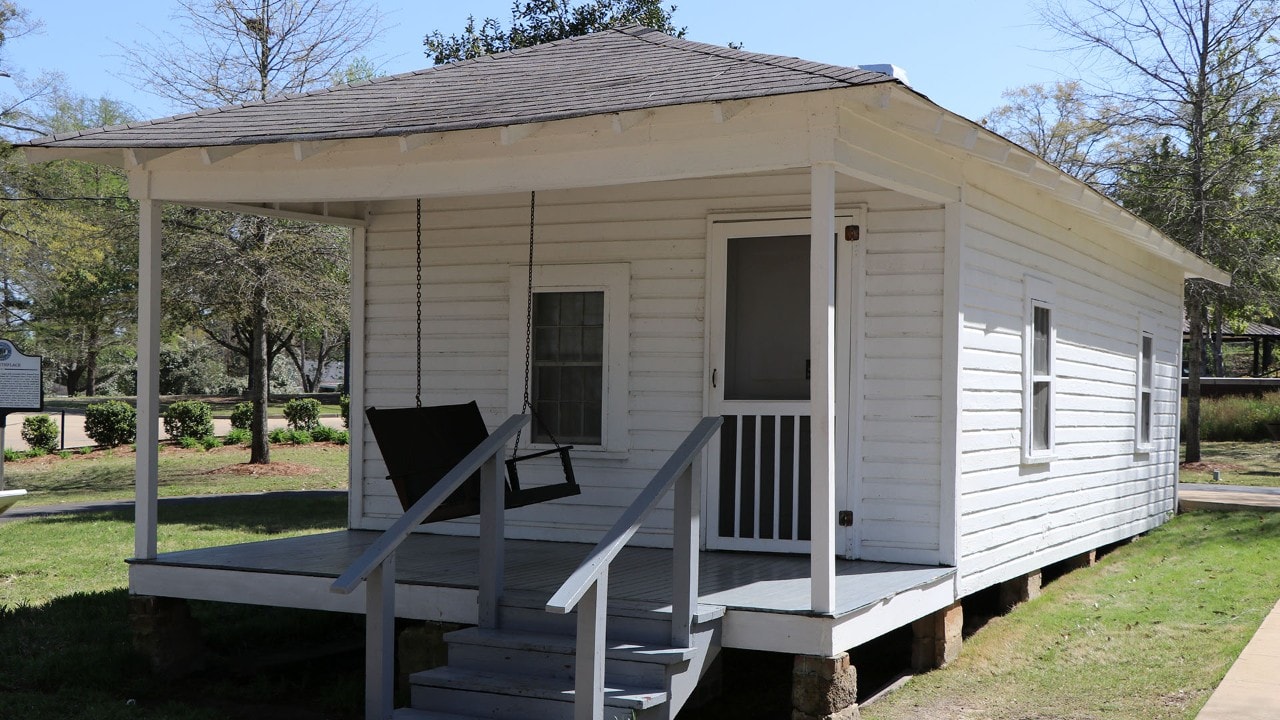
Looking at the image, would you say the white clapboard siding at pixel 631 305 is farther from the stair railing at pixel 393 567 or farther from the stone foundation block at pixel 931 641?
the stair railing at pixel 393 567

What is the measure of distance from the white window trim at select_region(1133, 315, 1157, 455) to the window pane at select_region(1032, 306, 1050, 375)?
119 inches

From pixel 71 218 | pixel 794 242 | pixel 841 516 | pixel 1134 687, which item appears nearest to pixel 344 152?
pixel 794 242

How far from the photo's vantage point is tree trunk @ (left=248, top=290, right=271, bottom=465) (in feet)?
55.7

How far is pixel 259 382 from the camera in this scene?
17938mm

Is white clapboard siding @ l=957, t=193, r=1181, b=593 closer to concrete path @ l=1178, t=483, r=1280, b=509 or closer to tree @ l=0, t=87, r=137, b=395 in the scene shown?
concrete path @ l=1178, t=483, r=1280, b=509

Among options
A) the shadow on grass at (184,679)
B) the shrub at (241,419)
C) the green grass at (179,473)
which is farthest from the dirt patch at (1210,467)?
the shrub at (241,419)

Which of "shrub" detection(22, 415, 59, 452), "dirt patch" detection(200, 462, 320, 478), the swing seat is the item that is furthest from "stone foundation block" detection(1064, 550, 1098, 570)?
"shrub" detection(22, 415, 59, 452)

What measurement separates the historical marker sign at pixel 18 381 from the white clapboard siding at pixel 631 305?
106 inches

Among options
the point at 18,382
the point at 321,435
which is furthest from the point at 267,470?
the point at 18,382

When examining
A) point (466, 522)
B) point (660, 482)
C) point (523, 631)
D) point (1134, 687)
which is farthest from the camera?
point (466, 522)

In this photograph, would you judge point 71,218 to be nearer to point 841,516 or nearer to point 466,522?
point 466,522

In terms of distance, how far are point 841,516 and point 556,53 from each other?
383 centimetres

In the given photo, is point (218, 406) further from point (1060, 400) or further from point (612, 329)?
point (1060, 400)

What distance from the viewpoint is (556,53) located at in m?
8.56
